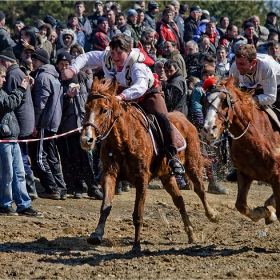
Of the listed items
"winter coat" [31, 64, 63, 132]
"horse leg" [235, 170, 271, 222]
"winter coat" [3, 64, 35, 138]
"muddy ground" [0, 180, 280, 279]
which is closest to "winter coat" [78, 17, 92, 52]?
"winter coat" [31, 64, 63, 132]

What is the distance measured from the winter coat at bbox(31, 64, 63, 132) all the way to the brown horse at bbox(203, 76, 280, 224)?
13.4 ft

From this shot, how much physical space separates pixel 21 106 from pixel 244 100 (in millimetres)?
4022

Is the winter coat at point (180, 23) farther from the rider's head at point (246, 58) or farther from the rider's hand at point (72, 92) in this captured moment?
the rider's head at point (246, 58)

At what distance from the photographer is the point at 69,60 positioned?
41.7 feet

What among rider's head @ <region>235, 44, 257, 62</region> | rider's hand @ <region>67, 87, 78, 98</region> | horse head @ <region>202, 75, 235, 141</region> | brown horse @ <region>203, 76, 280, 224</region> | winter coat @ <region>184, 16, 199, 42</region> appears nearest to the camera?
horse head @ <region>202, 75, 235, 141</region>

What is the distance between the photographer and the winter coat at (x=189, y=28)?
19359mm

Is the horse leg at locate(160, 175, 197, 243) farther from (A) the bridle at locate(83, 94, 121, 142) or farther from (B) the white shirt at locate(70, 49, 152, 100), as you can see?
(A) the bridle at locate(83, 94, 121, 142)

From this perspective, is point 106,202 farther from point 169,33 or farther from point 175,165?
point 169,33

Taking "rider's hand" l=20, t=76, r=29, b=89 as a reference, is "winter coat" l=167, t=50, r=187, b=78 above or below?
below

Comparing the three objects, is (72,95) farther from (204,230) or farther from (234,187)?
(234,187)

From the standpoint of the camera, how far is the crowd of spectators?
12195 mm

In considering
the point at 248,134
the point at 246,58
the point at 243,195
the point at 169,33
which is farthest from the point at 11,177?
the point at 169,33

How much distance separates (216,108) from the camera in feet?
28.4

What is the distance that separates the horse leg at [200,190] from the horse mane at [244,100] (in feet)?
6.88
